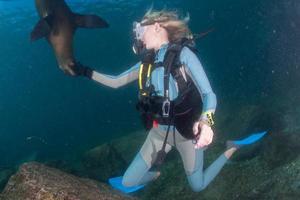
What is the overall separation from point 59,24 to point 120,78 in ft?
12.3

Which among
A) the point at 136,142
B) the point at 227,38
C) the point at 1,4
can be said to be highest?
the point at 1,4

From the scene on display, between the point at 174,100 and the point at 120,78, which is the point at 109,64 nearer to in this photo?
the point at 120,78

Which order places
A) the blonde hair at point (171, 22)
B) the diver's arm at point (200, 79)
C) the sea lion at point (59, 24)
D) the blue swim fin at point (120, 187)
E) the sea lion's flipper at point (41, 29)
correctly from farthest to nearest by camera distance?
the sea lion at point (59, 24), the sea lion's flipper at point (41, 29), the blue swim fin at point (120, 187), the blonde hair at point (171, 22), the diver's arm at point (200, 79)

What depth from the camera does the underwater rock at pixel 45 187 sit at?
3643mm

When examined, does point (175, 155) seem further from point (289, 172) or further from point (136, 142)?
point (289, 172)

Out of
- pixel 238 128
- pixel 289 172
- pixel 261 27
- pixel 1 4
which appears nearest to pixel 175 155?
pixel 238 128

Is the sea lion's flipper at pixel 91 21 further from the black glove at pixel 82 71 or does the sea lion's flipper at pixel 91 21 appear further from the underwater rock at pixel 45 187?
the underwater rock at pixel 45 187

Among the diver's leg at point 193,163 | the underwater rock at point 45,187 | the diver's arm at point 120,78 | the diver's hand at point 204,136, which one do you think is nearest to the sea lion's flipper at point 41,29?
the diver's arm at point 120,78

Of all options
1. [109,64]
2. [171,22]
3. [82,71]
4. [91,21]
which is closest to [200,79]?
[171,22]

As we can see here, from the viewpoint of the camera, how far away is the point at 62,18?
27.5ft

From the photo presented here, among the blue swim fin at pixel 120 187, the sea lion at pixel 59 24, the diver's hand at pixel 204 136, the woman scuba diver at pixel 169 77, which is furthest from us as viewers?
the sea lion at pixel 59 24

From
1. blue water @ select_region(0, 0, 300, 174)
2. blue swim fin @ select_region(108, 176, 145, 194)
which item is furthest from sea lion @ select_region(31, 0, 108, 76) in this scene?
blue water @ select_region(0, 0, 300, 174)

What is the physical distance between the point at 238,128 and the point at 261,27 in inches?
906

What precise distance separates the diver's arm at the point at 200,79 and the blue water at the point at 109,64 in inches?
492
